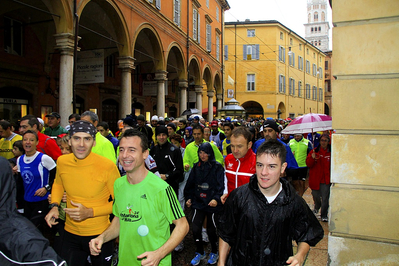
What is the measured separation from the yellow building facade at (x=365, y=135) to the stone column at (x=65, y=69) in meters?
9.93

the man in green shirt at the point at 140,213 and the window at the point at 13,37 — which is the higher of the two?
the window at the point at 13,37

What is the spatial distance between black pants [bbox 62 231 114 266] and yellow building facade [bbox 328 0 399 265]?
8.41 ft

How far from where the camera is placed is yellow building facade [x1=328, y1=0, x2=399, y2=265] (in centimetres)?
348

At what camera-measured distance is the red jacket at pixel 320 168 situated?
21.6 ft

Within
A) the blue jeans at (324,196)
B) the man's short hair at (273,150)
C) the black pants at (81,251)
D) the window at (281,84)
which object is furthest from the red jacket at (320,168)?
the window at (281,84)

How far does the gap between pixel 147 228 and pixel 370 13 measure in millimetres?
3404

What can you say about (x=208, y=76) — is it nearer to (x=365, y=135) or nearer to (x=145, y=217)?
(x=365, y=135)

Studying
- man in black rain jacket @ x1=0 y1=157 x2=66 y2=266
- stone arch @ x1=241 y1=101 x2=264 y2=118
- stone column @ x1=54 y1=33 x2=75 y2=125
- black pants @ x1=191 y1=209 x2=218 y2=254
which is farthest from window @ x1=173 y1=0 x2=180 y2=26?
stone arch @ x1=241 y1=101 x2=264 y2=118

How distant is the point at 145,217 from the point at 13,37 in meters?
14.8

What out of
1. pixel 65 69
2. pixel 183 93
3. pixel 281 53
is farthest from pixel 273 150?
pixel 281 53

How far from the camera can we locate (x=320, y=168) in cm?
665

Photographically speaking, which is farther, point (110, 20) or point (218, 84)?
point (218, 84)

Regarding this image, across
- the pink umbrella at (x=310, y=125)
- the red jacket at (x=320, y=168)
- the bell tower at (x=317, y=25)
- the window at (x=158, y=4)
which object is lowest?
the red jacket at (x=320, y=168)

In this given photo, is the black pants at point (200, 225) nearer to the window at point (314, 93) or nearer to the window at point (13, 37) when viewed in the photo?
the window at point (13, 37)
